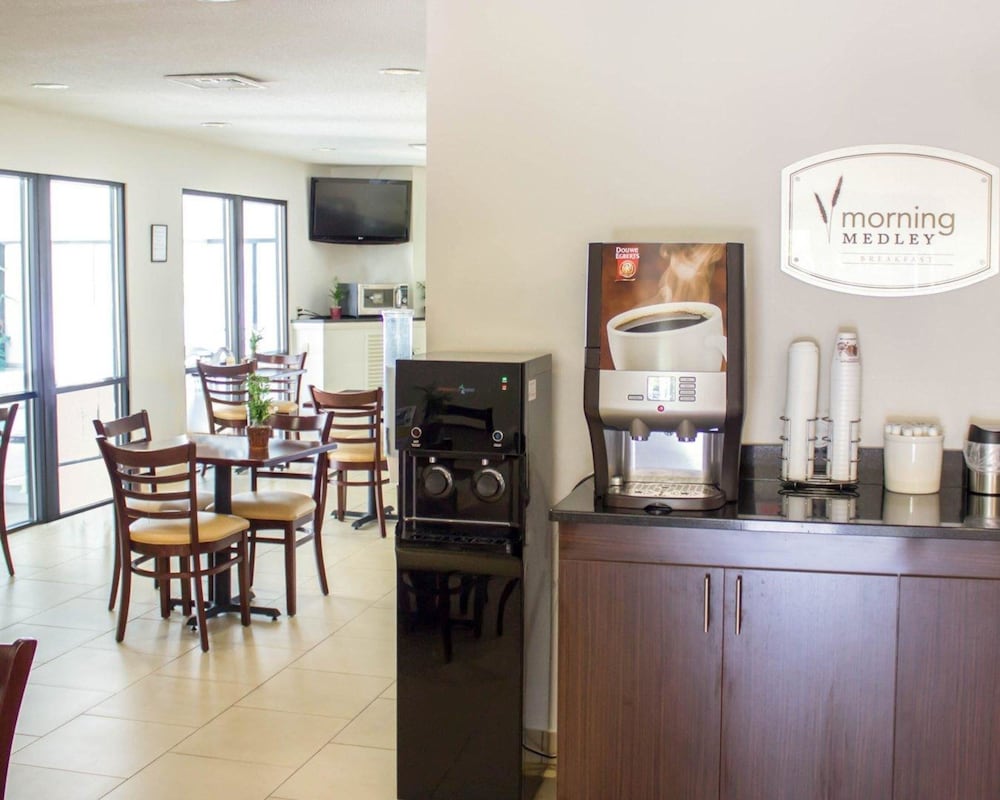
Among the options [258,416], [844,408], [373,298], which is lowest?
[258,416]

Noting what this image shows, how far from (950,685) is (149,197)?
677 centimetres

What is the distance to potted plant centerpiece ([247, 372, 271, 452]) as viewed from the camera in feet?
17.1

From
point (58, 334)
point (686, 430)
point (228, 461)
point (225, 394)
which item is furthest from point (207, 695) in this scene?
point (225, 394)

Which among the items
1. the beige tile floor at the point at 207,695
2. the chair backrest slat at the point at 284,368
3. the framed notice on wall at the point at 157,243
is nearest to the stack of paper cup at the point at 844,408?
the beige tile floor at the point at 207,695

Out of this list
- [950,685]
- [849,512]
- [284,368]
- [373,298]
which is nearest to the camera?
[950,685]

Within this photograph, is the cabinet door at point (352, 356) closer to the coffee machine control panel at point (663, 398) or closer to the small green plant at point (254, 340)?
the small green plant at point (254, 340)

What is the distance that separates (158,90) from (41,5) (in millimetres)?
2076

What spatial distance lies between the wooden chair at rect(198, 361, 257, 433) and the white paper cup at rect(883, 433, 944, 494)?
5.60 m

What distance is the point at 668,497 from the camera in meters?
2.92

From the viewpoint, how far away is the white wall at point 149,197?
7340mm

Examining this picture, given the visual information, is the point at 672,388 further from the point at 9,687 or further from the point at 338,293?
the point at 338,293

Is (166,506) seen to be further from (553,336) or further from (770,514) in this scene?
(770,514)

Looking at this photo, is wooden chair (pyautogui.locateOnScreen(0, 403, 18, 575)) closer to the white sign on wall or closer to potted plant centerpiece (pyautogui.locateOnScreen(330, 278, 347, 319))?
the white sign on wall

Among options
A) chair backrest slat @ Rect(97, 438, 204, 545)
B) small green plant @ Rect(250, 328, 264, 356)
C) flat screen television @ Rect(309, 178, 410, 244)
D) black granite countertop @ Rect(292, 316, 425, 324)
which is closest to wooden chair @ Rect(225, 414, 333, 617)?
chair backrest slat @ Rect(97, 438, 204, 545)
